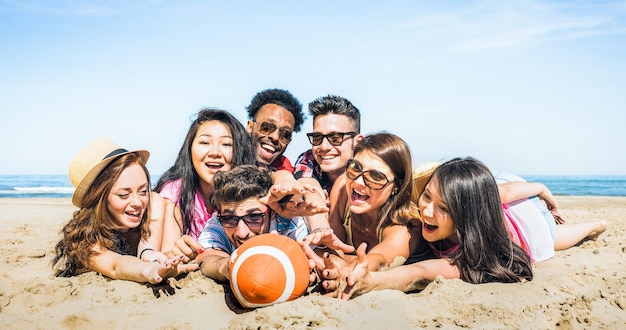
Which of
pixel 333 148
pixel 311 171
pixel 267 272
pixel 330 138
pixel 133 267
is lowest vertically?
pixel 133 267

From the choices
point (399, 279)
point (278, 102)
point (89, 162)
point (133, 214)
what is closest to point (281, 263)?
point (399, 279)

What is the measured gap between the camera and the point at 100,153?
16.4 feet

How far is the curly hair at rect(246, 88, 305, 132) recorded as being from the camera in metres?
7.38

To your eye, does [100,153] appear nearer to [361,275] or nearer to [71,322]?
[71,322]

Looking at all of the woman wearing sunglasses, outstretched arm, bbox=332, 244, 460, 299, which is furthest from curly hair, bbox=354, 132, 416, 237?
outstretched arm, bbox=332, 244, 460, 299

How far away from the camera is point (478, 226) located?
4531 millimetres

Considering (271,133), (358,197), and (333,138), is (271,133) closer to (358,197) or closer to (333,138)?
(333,138)

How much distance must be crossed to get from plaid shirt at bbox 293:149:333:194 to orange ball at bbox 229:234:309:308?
2795 mm

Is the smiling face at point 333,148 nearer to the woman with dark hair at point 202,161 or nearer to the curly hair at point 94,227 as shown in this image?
the woman with dark hair at point 202,161

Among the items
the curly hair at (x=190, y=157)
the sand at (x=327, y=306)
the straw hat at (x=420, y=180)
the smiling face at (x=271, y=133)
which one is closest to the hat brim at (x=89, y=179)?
the sand at (x=327, y=306)

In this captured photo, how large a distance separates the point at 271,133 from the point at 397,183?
2.28m

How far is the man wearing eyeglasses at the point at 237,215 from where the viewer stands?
457 centimetres

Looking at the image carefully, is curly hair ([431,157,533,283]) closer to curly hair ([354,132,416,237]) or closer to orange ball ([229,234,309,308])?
curly hair ([354,132,416,237])

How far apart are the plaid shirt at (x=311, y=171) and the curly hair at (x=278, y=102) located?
0.89m
